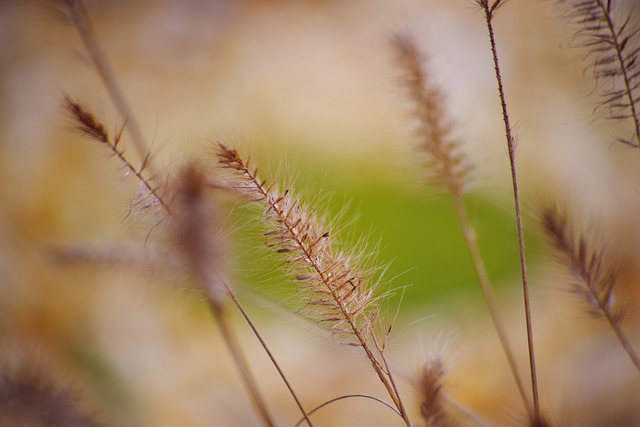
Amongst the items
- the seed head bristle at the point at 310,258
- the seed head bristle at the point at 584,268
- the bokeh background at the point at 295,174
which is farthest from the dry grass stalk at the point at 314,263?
the bokeh background at the point at 295,174

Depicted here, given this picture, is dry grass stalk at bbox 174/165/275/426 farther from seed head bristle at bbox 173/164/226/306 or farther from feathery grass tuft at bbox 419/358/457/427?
feathery grass tuft at bbox 419/358/457/427

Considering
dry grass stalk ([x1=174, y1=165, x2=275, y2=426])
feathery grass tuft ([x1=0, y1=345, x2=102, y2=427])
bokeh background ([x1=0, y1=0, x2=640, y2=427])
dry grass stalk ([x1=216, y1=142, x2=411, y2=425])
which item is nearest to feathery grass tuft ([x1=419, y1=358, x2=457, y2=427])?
dry grass stalk ([x1=216, y1=142, x2=411, y2=425])

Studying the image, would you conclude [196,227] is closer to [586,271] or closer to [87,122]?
[87,122]

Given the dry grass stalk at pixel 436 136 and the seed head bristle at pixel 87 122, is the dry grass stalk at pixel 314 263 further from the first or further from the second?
the dry grass stalk at pixel 436 136

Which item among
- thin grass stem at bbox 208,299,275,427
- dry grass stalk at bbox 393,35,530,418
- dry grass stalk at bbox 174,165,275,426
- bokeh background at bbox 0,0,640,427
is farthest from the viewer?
bokeh background at bbox 0,0,640,427

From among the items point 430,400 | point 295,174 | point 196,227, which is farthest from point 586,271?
point 295,174

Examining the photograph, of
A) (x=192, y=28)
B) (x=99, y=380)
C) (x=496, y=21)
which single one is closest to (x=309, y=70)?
(x=192, y=28)
